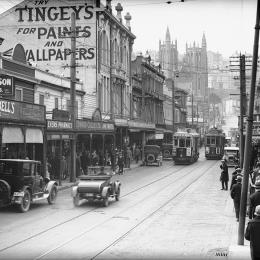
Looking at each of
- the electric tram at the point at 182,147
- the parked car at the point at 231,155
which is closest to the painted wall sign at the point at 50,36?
the electric tram at the point at 182,147

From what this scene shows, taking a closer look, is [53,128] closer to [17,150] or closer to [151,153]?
[17,150]

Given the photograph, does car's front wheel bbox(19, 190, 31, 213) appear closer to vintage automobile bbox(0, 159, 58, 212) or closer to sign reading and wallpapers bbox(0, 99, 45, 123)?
vintage automobile bbox(0, 159, 58, 212)

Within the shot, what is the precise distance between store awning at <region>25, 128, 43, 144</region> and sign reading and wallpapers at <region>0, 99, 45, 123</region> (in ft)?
1.60

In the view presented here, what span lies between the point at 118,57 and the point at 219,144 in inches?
617

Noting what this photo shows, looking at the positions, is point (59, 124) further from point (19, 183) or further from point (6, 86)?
point (19, 183)

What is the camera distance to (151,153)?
46938 millimetres

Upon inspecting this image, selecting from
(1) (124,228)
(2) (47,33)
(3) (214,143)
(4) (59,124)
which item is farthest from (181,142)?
(1) (124,228)

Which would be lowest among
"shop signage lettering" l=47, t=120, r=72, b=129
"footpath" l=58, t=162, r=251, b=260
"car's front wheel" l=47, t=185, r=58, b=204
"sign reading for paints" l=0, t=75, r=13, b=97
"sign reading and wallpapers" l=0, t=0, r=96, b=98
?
"footpath" l=58, t=162, r=251, b=260

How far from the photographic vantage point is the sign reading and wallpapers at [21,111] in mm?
20906

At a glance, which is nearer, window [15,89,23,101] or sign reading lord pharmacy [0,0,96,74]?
window [15,89,23,101]

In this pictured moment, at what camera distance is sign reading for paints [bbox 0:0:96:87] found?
40062 millimetres

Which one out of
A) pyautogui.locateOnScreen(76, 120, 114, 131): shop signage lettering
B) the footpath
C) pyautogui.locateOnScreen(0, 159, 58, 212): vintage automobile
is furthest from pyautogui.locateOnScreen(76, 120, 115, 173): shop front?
the footpath

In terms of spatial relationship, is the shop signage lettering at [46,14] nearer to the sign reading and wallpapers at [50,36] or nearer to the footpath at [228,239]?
the sign reading and wallpapers at [50,36]

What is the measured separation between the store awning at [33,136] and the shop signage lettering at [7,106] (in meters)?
2.18
